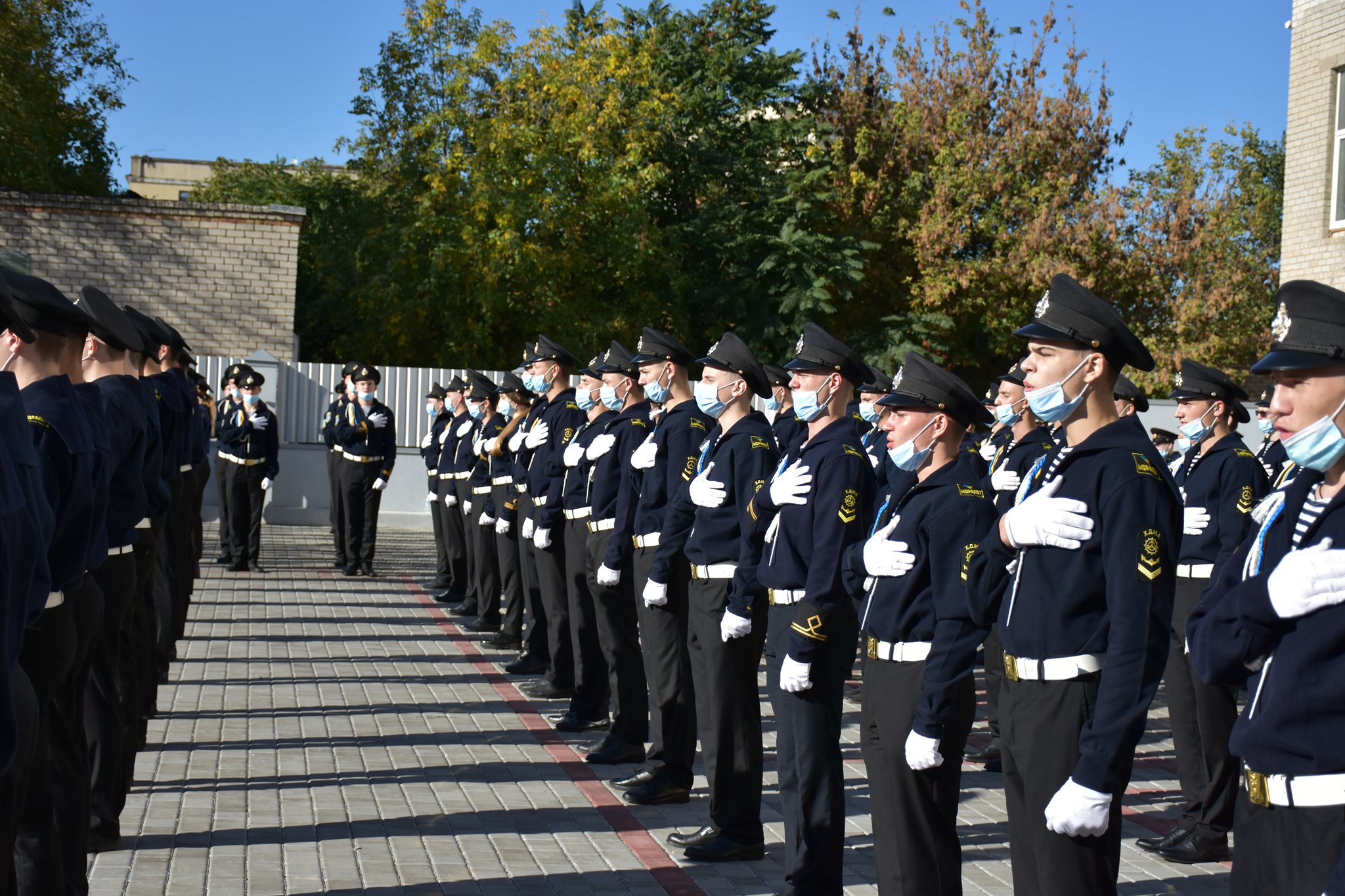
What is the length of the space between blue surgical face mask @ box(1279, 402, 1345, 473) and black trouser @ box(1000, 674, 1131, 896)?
1061 millimetres

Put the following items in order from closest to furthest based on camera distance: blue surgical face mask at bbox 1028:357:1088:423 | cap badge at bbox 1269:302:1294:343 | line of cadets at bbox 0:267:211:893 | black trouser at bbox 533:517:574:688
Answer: cap badge at bbox 1269:302:1294:343
line of cadets at bbox 0:267:211:893
blue surgical face mask at bbox 1028:357:1088:423
black trouser at bbox 533:517:574:688

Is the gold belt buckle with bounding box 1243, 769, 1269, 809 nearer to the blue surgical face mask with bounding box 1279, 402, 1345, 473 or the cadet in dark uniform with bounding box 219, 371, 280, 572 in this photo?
the blue surgical face mask with bounding box 1279, 402, 1345, 473

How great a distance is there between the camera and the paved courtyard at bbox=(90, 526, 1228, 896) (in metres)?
5.86

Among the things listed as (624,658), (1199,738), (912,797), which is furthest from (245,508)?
(912,797)

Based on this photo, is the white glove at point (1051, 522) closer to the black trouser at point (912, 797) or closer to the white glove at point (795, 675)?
the black trouser at point (912, 797)

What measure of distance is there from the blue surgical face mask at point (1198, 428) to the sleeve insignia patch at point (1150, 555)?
4234mm

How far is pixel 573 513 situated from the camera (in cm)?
910

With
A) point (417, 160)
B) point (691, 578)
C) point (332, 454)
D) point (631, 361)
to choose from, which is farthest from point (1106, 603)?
point (417, 160)

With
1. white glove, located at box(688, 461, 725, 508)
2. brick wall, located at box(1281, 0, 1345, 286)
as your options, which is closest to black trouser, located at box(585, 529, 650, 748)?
white glove, located at box(688, 461, 725, 508)

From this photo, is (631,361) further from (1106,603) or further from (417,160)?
(417,160)

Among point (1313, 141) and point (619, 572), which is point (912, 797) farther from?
point (1313, 141)

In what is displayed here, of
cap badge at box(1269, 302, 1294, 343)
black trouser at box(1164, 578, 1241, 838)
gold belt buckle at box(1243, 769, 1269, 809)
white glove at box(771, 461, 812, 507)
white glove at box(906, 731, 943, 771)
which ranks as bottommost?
black trouser at box(1164, 578, 1241, 838)

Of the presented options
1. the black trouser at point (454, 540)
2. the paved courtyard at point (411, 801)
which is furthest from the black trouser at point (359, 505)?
the paved courtyard at point (411, 801)

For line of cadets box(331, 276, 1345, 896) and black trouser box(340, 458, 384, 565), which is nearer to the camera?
line of cadets box(331, 276, 1345, 896)
